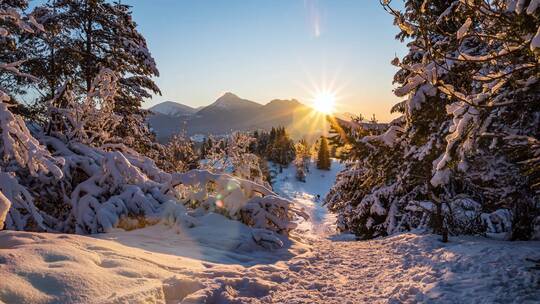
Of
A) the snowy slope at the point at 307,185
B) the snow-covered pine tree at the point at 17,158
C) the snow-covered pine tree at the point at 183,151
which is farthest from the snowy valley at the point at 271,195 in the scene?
the snowy slope at the point at 307,185

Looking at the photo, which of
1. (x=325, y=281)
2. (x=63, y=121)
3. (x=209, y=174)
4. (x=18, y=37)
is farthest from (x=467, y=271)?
(x=18, y=37)

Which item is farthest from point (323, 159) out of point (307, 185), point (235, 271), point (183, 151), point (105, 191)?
point (235, 271)

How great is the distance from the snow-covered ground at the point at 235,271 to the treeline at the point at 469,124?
1.22 m

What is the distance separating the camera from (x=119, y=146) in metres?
9.01

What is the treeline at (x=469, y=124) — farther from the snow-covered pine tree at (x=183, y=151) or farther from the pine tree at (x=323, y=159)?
the pine tree at (x=323, y=159)

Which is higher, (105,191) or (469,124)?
(469,124)

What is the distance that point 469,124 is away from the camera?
14.1 feet

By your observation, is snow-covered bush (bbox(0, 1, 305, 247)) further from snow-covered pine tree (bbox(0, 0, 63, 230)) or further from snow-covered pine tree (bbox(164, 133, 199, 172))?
snow-covered pine tree (bbox(164, 133, 199, 172))

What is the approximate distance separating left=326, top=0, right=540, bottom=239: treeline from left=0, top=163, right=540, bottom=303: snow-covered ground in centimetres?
122

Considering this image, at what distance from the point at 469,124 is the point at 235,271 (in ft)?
11.4

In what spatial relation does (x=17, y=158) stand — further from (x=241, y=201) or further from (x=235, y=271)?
(x=241, y=201)

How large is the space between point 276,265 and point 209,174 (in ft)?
10.7

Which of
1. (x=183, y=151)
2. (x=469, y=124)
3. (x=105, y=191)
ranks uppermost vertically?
(x=469, y=124)

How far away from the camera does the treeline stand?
12.6ft
